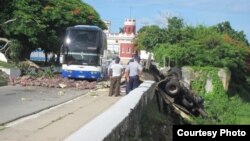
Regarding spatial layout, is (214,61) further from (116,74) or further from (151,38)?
(116,74)

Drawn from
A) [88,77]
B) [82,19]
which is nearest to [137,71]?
[88,77]

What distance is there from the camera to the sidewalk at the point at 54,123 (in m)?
14.5

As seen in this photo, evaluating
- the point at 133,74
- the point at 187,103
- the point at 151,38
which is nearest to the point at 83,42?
the point at 187,103

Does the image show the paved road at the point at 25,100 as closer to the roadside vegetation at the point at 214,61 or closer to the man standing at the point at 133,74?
the man standing at the point at 133,74

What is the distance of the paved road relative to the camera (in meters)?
19.5

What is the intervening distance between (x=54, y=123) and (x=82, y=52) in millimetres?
23861

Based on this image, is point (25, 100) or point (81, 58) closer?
point (25, 100)

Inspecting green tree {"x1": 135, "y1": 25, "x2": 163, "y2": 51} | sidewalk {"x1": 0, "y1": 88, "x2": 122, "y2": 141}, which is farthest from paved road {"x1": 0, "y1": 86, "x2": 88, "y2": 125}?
green tree {"x1": 135, "y1": 25, "x2": 163, "y2": 51}

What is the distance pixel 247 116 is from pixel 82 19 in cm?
2689

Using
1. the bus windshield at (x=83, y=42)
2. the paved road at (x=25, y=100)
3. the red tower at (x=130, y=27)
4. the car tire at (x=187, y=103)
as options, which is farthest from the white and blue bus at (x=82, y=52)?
the red tower at (x=130, y=27)

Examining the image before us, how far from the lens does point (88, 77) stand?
1614 inches

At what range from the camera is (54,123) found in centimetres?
1720

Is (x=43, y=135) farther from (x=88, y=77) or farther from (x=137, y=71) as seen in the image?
(x=88, y=77)

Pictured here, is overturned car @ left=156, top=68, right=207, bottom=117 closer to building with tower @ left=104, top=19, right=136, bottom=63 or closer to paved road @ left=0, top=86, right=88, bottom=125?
paved road @ left=0, top=86, right=88, bottom=125
